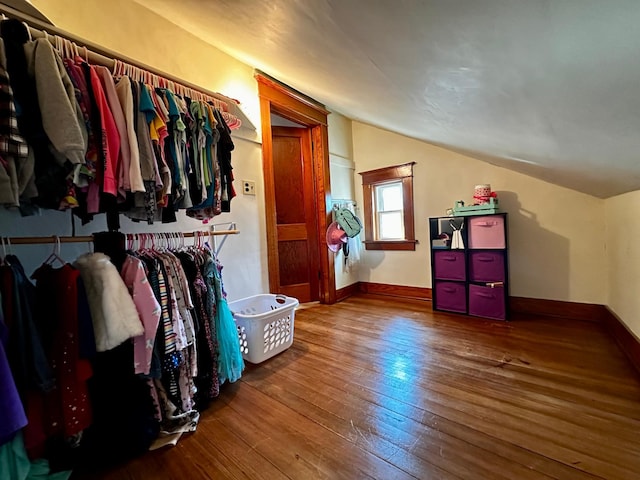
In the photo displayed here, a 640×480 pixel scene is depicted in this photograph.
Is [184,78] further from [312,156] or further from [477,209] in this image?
[477,209]

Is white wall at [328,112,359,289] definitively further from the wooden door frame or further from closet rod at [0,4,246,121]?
closet rod at [0,4,246,121]

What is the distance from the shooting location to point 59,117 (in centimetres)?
88

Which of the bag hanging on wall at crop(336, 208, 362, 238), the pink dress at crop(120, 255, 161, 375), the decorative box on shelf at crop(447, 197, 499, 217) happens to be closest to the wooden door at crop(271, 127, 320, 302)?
the bag hanging on wall at crop(336, 208, 362, 238)

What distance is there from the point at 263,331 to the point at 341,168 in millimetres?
2506

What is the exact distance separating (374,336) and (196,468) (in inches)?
61.0

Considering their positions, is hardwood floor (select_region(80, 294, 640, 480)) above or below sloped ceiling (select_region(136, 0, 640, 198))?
below

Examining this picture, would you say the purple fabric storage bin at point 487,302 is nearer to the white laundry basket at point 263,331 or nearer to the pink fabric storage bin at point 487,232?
the pink fabric storage bin at point 487,232

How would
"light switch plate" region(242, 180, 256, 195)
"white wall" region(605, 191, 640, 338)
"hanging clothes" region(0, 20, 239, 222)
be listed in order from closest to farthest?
"hanging clothes" region(0, 20, 239, 222)
"white wall" region(605, 191, 640, 338)
"light switch plate" region(242, 180, 256, 195)

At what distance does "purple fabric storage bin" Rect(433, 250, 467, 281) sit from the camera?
2664 mm

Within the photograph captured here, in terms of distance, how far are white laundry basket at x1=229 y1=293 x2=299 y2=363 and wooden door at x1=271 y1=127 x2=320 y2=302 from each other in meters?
1.10

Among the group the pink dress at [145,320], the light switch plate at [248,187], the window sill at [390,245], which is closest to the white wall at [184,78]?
the light switch plate at [248,187]

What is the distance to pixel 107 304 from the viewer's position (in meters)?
1.03

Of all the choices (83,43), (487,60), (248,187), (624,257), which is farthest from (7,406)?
(624,257)

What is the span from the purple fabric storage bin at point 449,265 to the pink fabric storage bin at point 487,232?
18 cm
